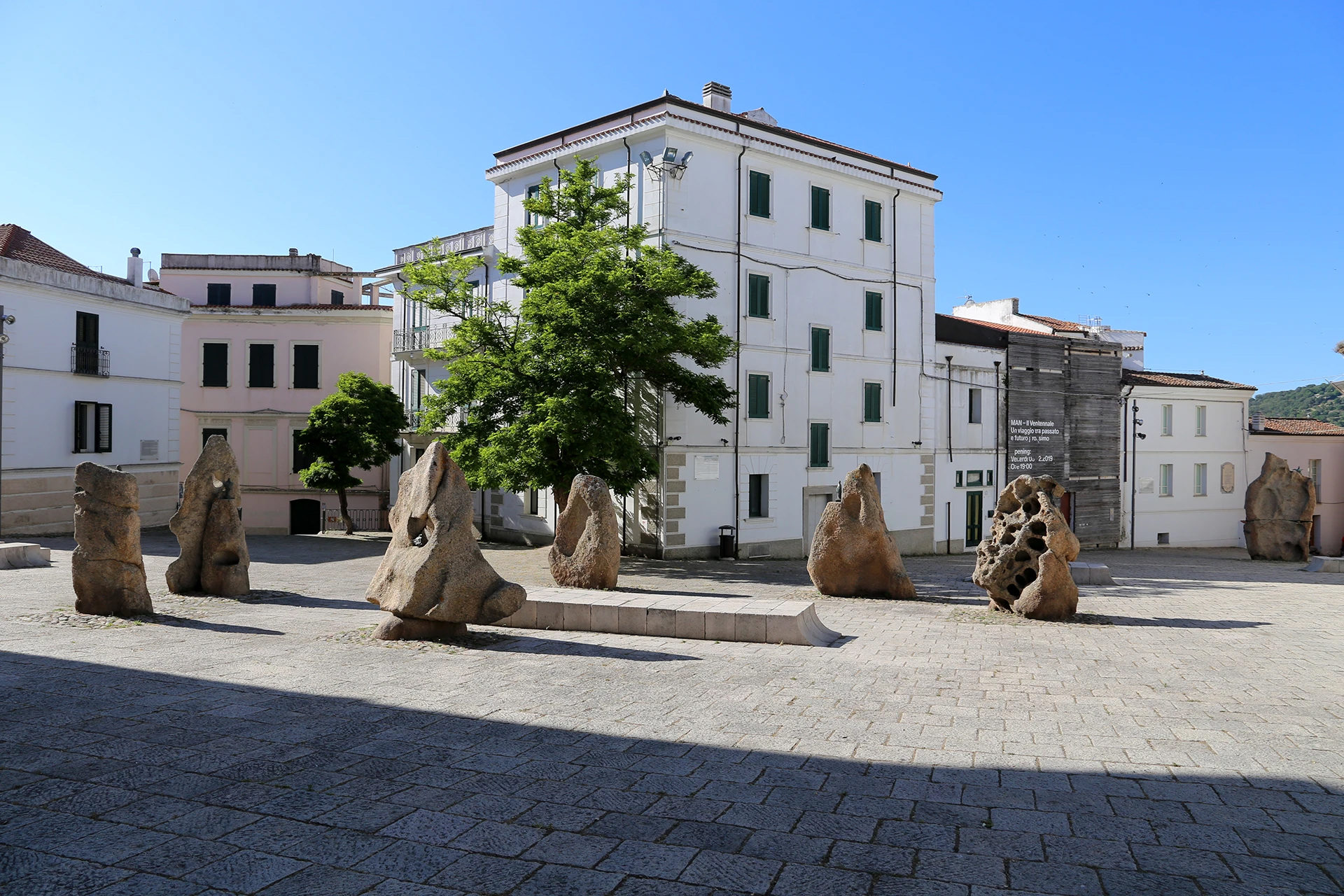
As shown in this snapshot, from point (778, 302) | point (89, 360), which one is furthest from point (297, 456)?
point (778, 302)

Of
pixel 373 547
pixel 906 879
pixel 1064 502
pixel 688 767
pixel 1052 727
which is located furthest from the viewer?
pixel 1064 502

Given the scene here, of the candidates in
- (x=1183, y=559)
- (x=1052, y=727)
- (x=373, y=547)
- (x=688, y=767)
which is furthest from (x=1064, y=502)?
(x=688, y=767)

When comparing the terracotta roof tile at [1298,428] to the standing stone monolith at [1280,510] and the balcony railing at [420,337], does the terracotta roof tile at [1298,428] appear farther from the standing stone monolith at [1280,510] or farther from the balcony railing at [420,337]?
the balcony railing at [420,337]

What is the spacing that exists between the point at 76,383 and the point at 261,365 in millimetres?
10262

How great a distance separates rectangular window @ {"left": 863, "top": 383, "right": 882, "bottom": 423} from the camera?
1164 inches

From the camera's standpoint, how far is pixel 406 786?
589 cm

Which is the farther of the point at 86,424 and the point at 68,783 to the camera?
the point at 86,424

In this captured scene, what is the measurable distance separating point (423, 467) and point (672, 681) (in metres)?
4.12

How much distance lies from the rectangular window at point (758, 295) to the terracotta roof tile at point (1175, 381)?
63.4 feet

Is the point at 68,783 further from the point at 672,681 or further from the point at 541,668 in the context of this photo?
the point at 672,681

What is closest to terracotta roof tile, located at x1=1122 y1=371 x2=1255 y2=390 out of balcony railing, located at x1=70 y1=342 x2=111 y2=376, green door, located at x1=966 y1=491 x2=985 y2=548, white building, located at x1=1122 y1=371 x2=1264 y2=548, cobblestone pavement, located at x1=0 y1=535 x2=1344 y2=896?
white building, located at x1=1122 y1=371 x2=1264 y2=548

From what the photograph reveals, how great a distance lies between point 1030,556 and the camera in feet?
47.8

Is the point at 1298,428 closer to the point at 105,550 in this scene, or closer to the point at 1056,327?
the point at 1056,327

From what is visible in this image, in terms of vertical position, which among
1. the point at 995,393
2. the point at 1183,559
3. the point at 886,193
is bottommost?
the point at 1183,559
